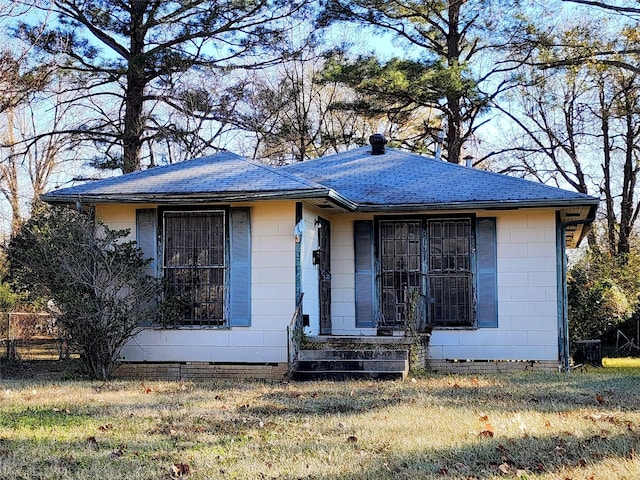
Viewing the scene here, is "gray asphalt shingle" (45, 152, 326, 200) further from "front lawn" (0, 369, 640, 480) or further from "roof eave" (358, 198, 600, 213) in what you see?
"front lawn" (0, 369, 640, 480)

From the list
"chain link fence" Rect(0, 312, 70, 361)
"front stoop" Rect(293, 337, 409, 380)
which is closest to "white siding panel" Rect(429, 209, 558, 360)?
"front stoop" Rect(293, 337, 409, 380)

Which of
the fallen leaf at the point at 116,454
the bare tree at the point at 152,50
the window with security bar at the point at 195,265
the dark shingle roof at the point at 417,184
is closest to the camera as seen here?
the fallen leaf at the point at 116,454

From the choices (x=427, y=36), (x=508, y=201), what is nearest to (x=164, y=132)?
(x=427, y=36)

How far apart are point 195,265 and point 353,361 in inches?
111

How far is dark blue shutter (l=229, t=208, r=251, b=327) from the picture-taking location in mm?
11969

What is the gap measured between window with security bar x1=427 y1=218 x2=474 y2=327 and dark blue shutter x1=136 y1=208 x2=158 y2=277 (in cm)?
447

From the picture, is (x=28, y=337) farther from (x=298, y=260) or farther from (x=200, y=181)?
(x=298, y=260)

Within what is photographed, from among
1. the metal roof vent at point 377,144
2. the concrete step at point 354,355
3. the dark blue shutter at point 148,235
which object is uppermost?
the metal roof vent at point 377,144

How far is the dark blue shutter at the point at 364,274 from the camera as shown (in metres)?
13.6

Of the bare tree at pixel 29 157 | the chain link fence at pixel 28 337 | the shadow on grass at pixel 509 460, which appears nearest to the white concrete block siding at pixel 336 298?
the chain link fence at pixel 28 337

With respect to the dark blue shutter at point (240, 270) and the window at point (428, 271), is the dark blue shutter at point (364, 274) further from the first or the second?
the dark blue shutter at point (240, 270)

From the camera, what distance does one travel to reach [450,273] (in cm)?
1333

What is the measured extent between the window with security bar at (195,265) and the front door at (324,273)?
1728 mm

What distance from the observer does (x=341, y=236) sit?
13773 mm
